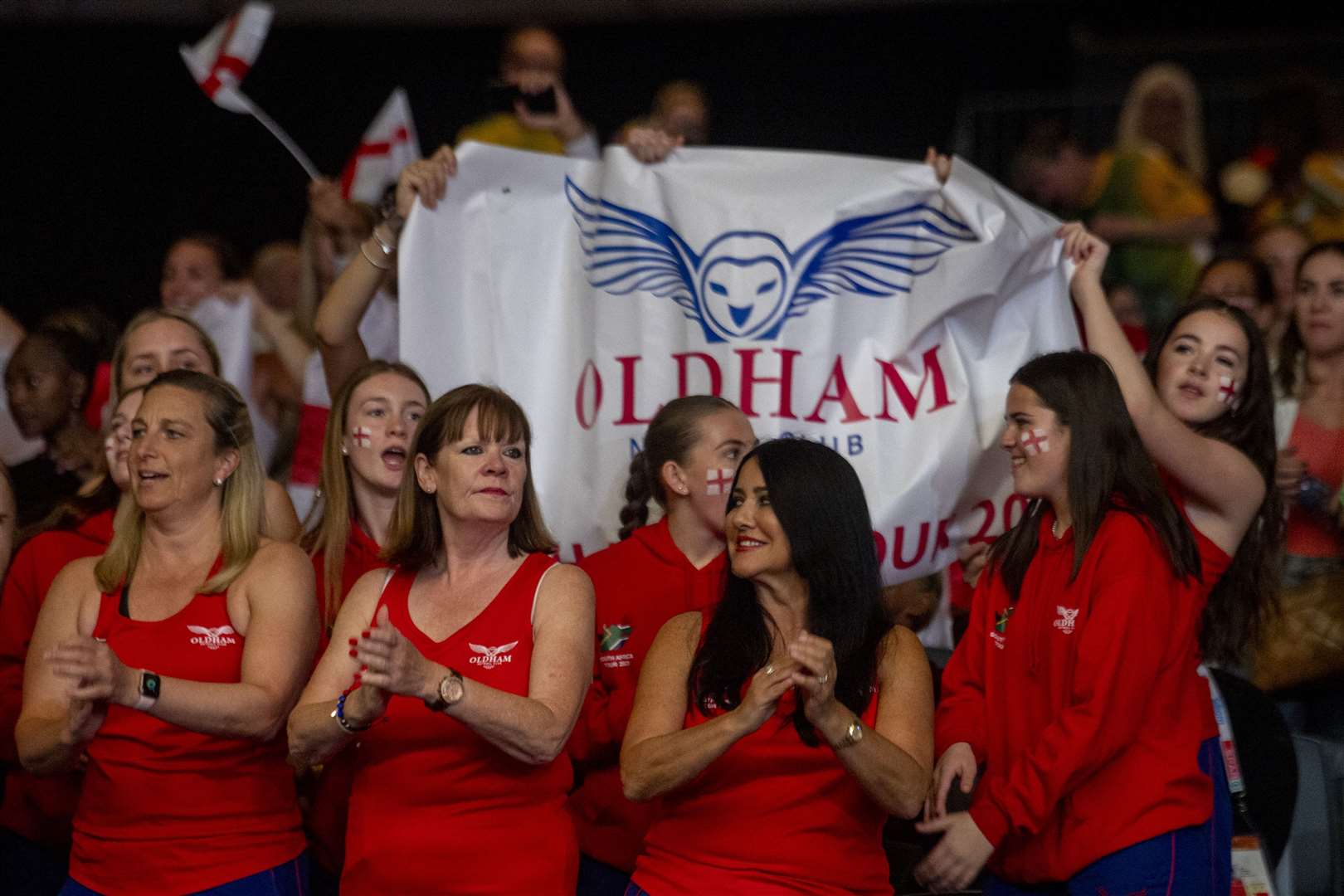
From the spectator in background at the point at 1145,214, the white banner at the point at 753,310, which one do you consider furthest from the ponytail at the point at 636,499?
the spectator in background at the point at 1145,214

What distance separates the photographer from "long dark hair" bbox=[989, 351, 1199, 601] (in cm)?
355

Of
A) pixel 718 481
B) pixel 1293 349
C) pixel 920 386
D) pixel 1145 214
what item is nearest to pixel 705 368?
pixel 920 386

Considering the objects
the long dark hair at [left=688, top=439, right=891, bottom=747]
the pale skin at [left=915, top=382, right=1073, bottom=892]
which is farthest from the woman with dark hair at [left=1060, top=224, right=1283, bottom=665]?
the long dark hair at [left=688, top=439, right=891, bottom=747]

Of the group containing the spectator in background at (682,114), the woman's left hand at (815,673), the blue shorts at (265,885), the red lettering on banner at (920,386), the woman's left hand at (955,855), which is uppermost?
the spectator in background at (682,114)

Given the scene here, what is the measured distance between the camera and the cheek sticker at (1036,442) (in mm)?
3617

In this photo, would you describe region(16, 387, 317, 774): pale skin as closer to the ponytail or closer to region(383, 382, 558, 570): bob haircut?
region(383, 382, 558, 570): bob haircut

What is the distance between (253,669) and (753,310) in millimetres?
1875

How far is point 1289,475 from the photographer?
187 inches

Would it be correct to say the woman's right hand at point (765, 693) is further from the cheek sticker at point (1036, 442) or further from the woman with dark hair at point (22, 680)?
the woman with dark hair at point (22, 680)

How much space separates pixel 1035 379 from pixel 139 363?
2443 mm

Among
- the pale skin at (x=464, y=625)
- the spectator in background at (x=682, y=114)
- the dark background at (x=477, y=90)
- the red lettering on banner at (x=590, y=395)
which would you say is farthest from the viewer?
the dark background at (x=477, y=90)

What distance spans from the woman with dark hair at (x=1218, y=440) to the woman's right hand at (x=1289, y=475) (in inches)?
17.1

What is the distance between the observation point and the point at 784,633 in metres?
3.40

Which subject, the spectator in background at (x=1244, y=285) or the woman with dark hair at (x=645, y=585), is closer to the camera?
the woman with dark hair at (x=645, y=585)
